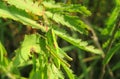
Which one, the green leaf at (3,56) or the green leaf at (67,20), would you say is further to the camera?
the green leaf at (3,56)

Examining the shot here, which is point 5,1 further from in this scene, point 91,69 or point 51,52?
point 91,69

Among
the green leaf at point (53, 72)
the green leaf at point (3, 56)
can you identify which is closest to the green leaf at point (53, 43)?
the green leaf at point (53, 72)

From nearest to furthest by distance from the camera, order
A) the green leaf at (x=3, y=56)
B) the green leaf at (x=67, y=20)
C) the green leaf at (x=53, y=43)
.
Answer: the green leaf at (x=53, y=43)
the green leaf at (x=67, y=20)
the green leaf at (x=3, y=56)

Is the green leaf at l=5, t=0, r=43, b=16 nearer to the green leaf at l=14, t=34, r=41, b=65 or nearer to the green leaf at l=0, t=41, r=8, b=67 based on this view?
the green leaf at l=14, t=34, r=41, b=65

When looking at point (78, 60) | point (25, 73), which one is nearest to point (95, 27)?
point (78, 60)

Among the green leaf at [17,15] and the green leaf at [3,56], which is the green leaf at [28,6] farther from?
the green leaf at [3,56]

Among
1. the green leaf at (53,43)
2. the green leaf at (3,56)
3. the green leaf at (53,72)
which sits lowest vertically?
the green leaf at (3,56)

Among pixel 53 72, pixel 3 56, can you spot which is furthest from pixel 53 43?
pixel 3 56

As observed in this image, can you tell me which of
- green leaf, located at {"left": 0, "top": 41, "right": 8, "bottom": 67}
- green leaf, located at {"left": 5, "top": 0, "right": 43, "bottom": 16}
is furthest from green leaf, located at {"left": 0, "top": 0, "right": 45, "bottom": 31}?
green leaf, located at {"left": 0, "top": 41, "right": 8, "bottom": 67}
